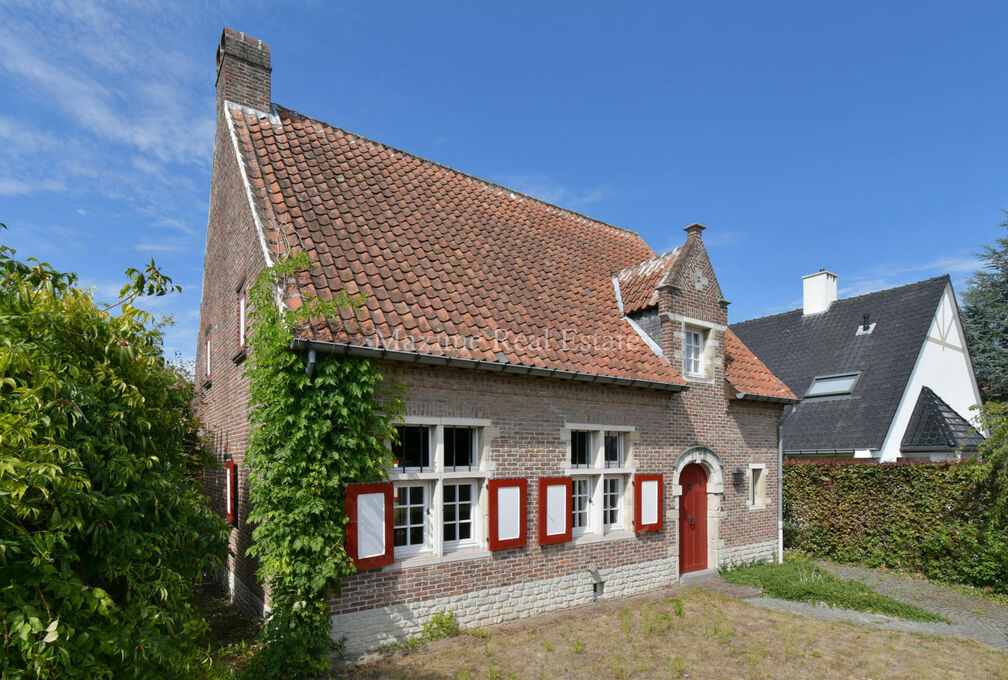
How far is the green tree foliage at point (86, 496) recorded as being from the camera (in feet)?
11.9

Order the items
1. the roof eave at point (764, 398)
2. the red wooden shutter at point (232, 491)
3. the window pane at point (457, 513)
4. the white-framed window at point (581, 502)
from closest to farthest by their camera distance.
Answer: the window pane at point (457, 513), the red wooden shutter at point (232, 491), the white-framed window at point (581, 502), the roof eave at point (764, 398)

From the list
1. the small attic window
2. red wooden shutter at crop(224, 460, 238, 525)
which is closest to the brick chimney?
red wooden shutter at crop(224, 460, 238, 525)

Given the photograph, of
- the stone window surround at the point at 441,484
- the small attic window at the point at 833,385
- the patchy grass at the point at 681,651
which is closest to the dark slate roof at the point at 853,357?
the small attic window at the point at 833,385

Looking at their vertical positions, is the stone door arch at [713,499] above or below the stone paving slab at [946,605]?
above

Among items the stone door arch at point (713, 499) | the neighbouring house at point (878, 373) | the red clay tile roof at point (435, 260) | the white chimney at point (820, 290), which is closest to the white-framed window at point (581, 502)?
the red clay tile roof at point (435, 260)

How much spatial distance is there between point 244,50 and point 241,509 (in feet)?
25.9

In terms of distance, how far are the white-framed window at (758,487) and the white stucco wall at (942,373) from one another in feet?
16.1

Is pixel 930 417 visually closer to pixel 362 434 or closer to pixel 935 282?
pixel 935 282

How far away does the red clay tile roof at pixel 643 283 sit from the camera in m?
11.4

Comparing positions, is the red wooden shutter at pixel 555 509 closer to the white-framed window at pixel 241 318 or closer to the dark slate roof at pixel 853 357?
the white-framed window at pixel 241 318

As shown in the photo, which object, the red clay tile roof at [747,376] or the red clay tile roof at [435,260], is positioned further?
the red clay tile roof at [747,376]

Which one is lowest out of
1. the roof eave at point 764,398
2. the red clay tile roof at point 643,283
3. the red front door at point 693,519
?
the red front door at point 693,519

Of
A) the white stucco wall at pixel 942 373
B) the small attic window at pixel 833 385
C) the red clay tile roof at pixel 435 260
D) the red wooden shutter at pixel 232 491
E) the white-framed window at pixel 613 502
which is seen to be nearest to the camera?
the red clay tile roof at pixel 435 260

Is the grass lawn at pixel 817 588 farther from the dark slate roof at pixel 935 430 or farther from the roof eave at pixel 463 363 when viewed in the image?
the dark slate roof at pixel 935 430
